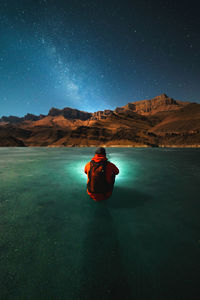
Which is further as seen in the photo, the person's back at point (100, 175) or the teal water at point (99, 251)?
the person's back at point (100, 175)

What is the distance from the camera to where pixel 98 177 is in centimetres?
477

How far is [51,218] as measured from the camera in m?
4.26

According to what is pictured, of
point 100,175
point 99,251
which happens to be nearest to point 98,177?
point 100,175

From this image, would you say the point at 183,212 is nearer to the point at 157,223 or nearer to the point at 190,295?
the point at 157,223

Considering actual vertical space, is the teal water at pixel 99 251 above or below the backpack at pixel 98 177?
below

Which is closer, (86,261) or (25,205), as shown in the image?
(86,261)

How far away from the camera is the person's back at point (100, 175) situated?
479 centimetres

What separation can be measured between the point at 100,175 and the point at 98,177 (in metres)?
0.11

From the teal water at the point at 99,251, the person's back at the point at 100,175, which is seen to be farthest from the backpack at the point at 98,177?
the teal water at the point at 99,251

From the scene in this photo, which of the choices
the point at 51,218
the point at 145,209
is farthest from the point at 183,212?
the point at 51,218

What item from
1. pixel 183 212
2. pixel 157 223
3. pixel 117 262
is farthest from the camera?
pixel 183 212

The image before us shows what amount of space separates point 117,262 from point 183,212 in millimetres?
3337

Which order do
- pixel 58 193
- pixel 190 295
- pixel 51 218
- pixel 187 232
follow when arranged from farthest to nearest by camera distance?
pixel 58 193, pixel 51 218, pixel 187 232, pixel 190 295

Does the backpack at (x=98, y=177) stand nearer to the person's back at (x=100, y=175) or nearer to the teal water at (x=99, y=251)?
the person's back at (x=100, y=175)
